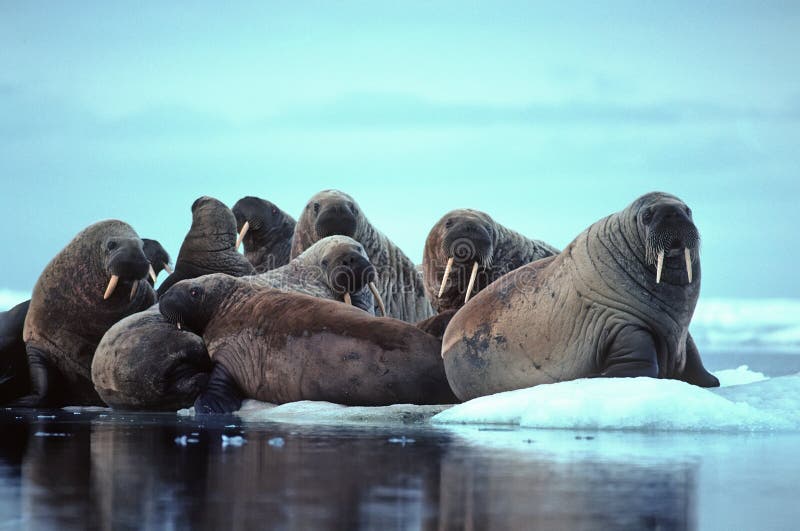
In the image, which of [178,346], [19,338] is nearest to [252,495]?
[178,346]

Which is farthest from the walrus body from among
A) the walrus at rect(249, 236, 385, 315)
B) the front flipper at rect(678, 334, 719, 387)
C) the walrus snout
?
the front flipper at rect(678, 334, 719, 387)

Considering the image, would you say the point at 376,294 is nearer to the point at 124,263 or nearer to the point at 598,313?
the point at 124,263

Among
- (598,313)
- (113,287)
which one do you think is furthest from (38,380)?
(598,313)

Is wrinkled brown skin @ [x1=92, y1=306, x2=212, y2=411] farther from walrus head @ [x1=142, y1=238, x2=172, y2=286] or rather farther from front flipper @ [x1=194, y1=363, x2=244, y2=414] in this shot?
walrus head @ [x1=142, y1=238, x2=172, y2=286]

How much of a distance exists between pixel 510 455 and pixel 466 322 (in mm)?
3574

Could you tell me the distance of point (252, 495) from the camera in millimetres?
4312

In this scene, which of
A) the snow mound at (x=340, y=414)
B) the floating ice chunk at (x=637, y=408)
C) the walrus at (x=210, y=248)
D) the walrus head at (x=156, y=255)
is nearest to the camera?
the floating ice chunk at (x=637, y=408)

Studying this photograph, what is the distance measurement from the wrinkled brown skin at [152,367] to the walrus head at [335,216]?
356 centimetres

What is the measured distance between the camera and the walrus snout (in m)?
13.6

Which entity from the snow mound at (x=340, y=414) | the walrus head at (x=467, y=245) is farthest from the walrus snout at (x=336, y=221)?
the snow mound at (x=340, y=414)

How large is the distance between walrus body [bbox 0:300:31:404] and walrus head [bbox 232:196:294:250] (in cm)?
509

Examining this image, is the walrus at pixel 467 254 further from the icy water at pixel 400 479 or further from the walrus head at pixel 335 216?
the icy water at pixel 400 479

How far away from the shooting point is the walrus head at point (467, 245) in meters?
11.6

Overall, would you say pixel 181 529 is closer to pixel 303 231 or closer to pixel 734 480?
pixel 734 480
